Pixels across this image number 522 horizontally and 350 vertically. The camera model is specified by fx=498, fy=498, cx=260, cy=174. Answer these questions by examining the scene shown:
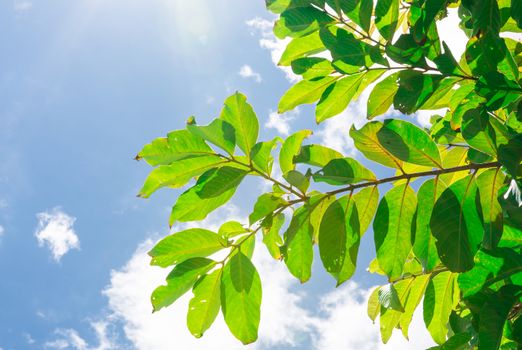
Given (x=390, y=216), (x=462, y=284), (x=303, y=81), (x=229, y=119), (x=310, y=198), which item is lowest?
(x=462, y=284)

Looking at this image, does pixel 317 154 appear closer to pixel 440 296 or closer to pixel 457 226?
pixel 457 226

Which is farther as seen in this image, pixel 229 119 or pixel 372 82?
pixel 372 82

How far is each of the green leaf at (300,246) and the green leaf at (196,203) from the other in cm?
21

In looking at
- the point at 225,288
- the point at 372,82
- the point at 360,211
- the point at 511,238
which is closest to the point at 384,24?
the point at 372,82

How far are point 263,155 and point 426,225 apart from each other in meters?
0.47

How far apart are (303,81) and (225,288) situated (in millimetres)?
700

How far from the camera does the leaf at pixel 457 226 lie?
1.16 meters

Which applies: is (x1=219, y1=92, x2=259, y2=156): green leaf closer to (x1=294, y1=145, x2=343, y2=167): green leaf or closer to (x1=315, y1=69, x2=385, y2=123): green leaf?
(x1=294, y1=145, x2=343, y2=167): green leaf

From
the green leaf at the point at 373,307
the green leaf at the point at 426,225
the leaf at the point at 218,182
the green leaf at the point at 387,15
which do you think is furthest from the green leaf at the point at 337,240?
the green leaf at the point at 373,307

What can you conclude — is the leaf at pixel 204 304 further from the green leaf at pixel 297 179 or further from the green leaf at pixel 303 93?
the green leaf at pixel 303 93

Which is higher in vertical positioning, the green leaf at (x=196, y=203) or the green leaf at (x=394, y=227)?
the green leaf at (x=196, y=203)

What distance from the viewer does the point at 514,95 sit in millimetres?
1255

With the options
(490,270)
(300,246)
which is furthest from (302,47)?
(490,270)

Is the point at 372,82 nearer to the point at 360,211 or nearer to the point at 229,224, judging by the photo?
the point at 360,211
